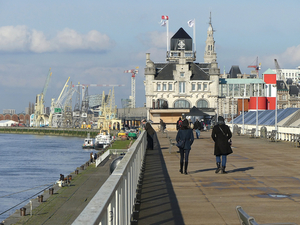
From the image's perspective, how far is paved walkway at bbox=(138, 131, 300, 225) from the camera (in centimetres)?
893

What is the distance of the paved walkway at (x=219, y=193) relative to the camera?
8.93m

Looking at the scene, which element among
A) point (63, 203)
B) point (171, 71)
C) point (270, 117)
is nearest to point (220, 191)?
point (63, 203)

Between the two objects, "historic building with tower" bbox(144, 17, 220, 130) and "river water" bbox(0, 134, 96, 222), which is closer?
"river water" bbox(0, 134, 96, 222)

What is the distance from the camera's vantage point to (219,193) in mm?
11719

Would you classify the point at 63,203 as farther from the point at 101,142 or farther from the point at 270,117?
the point at 101,142

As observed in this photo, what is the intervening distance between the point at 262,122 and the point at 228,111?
121m

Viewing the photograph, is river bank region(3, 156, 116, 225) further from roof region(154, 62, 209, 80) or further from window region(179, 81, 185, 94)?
roof region(154, 62, 209, 80)

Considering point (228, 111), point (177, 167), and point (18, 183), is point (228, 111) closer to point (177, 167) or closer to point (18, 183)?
point (18, 183)

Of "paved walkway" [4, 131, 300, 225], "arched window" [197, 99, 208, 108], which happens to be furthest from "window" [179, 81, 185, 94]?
"paved walkway" [4, 131, 300, 225]

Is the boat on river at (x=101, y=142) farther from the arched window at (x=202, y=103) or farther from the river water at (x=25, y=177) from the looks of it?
the river water at (x=25, y=177)

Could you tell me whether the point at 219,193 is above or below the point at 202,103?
below

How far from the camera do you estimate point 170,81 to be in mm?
120750

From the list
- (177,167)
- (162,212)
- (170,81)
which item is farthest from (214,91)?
(162,212)

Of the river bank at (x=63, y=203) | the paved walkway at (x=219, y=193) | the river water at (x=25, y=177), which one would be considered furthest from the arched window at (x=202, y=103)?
the paved walkway at (x=219, y=193)
